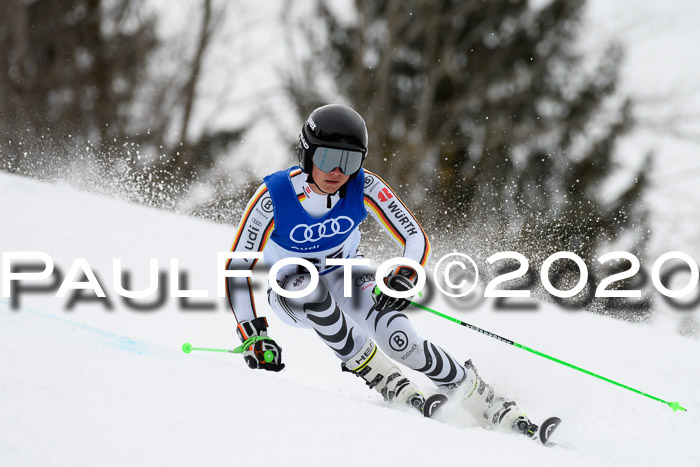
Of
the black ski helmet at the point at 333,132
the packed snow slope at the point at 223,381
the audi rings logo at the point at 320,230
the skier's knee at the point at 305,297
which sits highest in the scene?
the black ski helmet at the point at 333,132

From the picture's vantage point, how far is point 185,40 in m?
19.4

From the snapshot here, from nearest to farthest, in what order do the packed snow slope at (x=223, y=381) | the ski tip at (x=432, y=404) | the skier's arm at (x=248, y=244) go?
the packed snow slope at (x=223, y=381) < the skier's arm at (x=248, y=244) < the ski tip at (x=432, y=404)

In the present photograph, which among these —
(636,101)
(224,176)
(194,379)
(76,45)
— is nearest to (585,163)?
(636,101)

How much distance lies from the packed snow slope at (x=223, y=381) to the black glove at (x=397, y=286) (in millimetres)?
610

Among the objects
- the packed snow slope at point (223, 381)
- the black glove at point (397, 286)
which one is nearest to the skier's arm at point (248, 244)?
the packed snow slope at point (223, 381)

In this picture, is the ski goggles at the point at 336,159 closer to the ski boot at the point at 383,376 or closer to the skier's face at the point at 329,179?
the skier's face at the point at 329,179

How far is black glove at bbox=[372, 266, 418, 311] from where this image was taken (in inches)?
127

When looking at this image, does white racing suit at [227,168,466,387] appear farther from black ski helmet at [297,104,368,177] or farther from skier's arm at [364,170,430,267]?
black ski helmet at [297,104,368,177]

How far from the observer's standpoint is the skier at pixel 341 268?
10.5 ft

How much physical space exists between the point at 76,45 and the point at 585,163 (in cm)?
1344

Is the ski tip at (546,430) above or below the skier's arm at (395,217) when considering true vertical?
below

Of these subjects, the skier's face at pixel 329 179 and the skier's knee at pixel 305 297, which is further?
the skier's knee at pixel 305 297
